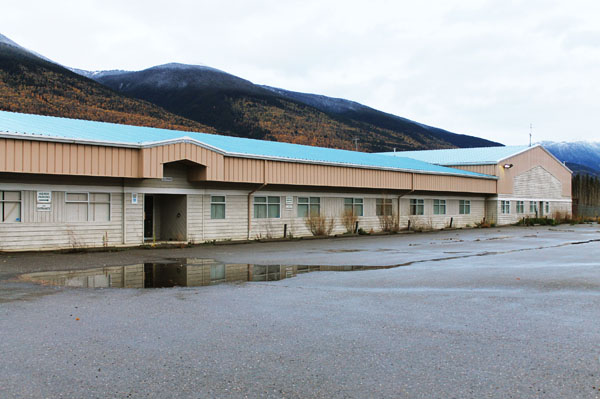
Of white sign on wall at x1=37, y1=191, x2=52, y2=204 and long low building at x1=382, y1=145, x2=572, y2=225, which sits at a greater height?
long low building at x1=382, y1=145, x2=572, y2=225

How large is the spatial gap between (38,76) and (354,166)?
6547 centimetres

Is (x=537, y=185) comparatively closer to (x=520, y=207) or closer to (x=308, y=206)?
(x=520, y=207)

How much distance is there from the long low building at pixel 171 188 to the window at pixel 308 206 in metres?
0.05

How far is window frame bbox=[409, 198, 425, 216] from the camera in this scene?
3475cm

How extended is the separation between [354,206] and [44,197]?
16472 millimetres

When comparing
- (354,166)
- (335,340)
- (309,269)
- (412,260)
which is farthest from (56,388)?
(354,166)

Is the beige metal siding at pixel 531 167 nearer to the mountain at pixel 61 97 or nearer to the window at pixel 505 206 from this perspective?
the window at pixel 505 206

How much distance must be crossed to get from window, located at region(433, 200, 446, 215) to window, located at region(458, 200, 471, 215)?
2.24m

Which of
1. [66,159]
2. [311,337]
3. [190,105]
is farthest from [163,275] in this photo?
[190,105]

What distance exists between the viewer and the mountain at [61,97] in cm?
6819

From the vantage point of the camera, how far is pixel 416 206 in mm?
35156

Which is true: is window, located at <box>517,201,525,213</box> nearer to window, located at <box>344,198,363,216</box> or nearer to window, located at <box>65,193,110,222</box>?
window, located at <box>344,198,363,216</box>

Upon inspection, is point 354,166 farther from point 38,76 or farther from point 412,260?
point 38,76

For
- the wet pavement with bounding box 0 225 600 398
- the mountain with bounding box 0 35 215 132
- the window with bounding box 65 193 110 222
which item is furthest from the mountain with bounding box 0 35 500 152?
the wet pavement with bounding box 0 225 600 398
